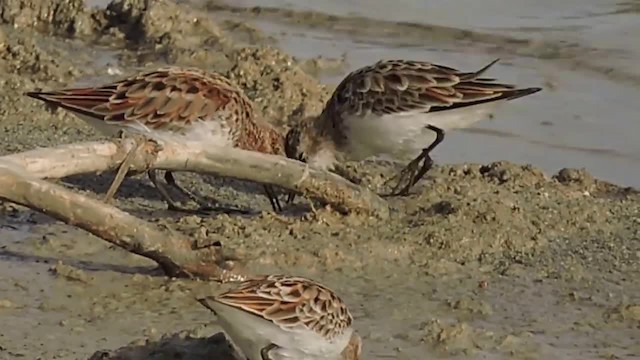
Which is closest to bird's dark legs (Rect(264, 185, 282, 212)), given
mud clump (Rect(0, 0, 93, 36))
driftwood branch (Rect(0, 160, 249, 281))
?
driftwood branch (Rect(0, 160, 249, 281))

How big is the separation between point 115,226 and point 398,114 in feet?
7.23

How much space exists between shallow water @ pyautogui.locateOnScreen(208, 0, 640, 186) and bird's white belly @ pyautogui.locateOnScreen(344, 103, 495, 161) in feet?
2.21

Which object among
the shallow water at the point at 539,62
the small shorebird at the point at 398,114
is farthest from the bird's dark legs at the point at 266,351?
the shallow water at the point at 539,62

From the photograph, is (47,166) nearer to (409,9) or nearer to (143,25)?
(143,25)

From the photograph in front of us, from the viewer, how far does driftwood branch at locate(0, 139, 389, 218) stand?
525 cm

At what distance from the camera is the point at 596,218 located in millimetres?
6328

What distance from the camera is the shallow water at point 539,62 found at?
26.5 ft

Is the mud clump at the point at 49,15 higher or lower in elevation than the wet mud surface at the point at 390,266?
higher

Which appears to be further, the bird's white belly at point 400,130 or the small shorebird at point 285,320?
the bird's white belly at point 400,130

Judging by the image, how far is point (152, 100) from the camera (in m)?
6.35

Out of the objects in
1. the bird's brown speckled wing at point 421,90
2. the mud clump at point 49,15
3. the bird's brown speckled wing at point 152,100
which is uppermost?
the bird's brown speckled wing at point 421,90

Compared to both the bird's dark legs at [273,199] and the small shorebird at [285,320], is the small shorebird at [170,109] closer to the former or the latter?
the bird's dark legs at [273,199]

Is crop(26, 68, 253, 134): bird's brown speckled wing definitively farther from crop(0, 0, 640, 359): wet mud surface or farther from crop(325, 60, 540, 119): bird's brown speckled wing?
crop(325, 60, 540, 119): bird's brown speckled wing

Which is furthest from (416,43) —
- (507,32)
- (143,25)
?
(143,25)
